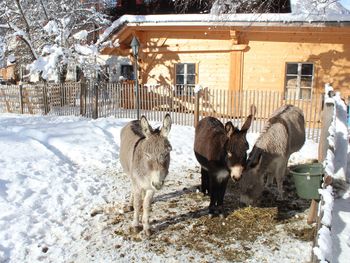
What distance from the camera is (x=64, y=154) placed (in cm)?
819

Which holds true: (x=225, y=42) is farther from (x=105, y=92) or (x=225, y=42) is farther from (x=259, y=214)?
(x=259, y=214)

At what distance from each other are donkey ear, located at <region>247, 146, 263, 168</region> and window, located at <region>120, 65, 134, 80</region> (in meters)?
13.5

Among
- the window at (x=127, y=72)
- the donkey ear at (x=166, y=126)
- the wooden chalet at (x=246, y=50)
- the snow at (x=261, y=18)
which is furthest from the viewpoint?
the window at (x=127, y=72)

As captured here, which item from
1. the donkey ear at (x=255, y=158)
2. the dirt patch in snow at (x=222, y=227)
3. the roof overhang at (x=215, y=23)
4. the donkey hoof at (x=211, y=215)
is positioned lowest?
the dirt patch in snow at (x=222, y=227)

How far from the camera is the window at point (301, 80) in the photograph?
14414mm

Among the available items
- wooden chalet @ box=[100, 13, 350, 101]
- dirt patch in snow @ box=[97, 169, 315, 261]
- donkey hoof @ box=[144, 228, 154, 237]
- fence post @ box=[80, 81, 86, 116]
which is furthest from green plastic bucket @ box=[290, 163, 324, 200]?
fence post @ box=[80, 81, 86, 116]

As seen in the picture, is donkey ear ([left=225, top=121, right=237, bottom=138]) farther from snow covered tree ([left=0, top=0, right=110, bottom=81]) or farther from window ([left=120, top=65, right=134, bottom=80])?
window ([left=120, top=65, right=134, bottom=80])

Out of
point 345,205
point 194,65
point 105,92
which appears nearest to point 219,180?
point 345,205

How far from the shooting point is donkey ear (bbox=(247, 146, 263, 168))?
5113 millimetres

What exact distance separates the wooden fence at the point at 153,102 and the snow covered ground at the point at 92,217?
502cm

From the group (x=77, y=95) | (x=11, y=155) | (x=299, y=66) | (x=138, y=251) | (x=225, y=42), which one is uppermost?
Answer: (x=225, y=42)

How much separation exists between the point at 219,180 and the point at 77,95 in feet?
40.6

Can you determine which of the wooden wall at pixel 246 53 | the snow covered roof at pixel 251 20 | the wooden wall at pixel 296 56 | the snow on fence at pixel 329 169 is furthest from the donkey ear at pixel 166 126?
the wooden wall at pixel 296 56

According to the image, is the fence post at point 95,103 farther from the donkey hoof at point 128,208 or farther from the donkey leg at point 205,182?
the donkey hoof at point 128,208
